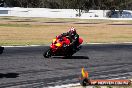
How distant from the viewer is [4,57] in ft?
60.5

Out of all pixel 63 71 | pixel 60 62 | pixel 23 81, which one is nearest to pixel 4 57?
pixel 60 62

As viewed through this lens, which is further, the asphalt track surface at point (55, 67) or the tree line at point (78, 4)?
the tree line at point (78, 4)

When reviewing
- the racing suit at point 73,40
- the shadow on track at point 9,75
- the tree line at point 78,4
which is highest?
the racing suit at point 73,40

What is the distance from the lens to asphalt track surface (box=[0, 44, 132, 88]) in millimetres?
12911

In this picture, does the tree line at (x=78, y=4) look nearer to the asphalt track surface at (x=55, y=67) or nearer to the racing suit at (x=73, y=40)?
the asphalt track surface at (x=55, y=67)

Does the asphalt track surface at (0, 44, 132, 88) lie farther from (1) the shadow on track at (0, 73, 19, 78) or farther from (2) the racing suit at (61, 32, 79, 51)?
(2) the racing suit at (61, 32, 79, 51)

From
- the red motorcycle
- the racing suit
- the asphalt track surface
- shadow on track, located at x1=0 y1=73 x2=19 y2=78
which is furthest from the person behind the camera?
the racing suit

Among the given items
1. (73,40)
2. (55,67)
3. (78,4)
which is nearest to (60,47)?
(73,40)

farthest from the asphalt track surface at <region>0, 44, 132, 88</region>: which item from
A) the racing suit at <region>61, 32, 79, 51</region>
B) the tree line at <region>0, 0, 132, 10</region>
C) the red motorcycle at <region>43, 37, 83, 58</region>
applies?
the tree line at <region>0, 0, 132, 10</region>

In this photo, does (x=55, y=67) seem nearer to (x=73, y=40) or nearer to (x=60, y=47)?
(x=60, y=47)

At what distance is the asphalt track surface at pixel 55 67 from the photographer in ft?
42.4

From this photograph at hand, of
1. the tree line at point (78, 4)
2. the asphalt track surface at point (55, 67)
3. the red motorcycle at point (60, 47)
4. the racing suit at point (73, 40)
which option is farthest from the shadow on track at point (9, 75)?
the tree line at point (78, 4)

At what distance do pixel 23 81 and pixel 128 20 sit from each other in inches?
2202

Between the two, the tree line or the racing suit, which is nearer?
the racing suit
